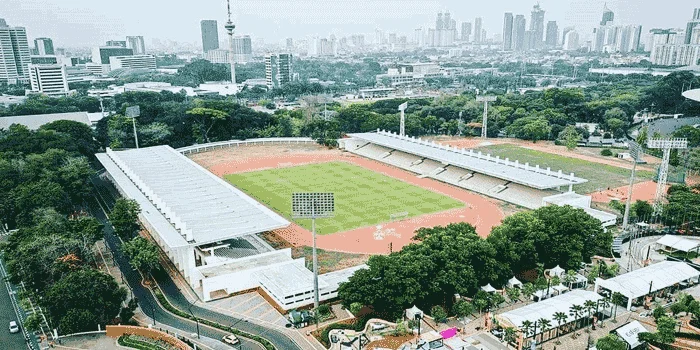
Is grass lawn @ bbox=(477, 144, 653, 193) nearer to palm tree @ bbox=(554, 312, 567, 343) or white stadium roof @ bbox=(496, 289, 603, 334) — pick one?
white stadium roof @ bbox=(496, 289, 603, 334)

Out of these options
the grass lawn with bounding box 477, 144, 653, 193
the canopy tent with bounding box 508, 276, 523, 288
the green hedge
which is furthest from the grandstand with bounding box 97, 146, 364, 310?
the grass lawn with bounding box 477, 144, 653, 193

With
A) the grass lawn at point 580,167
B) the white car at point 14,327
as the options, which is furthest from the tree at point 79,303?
the grass lawn at point 580,167

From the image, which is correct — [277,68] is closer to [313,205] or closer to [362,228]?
[362,228]

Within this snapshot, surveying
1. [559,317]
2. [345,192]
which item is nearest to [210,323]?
[559,317]

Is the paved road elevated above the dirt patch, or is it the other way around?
the dirt patch

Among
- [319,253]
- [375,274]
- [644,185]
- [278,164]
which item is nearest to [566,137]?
[644,185]

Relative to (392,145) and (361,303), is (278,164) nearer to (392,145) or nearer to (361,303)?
(392,145)
